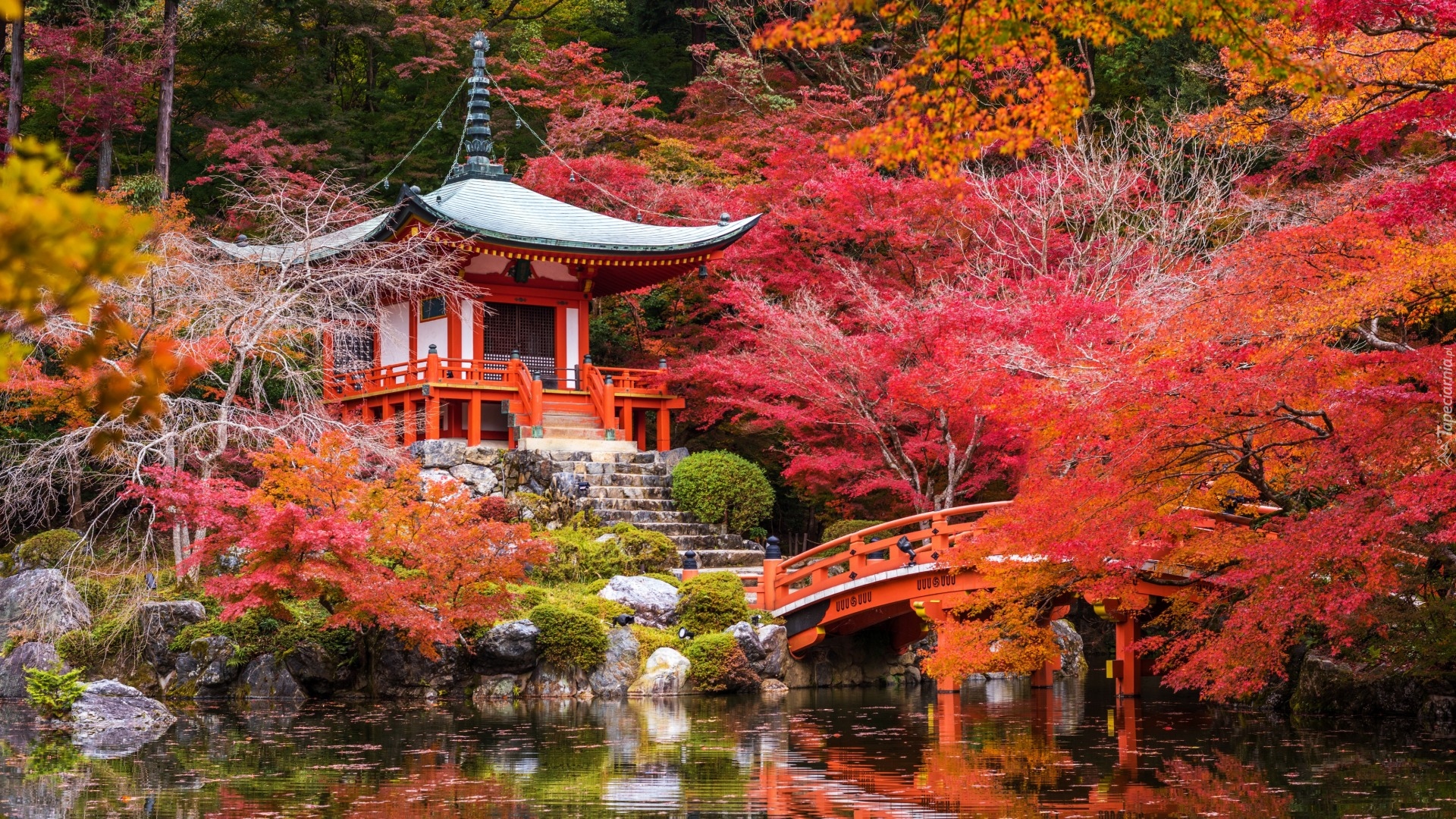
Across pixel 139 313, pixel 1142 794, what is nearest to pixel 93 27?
pixel 139 313

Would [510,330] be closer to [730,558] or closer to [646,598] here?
[730,558]

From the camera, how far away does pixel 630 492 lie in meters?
19.1

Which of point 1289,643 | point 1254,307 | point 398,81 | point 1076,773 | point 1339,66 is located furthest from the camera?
point 398,81

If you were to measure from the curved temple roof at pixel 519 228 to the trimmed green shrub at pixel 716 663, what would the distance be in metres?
6.84

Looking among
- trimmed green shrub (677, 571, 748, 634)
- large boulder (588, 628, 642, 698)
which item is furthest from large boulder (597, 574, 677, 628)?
large boulder (588, 628, 642, 698)

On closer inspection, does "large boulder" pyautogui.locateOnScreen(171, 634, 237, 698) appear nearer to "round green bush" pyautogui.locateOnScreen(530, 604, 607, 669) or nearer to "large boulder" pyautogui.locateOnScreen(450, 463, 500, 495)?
"round green bush" pyautogui.locateOnScreen(530, 604, 607, 669)

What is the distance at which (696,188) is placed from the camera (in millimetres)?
23375

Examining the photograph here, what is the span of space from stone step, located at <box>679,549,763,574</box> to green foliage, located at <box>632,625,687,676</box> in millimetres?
2453

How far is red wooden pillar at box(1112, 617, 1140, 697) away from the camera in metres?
14.8

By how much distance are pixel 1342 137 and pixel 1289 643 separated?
4.35 m

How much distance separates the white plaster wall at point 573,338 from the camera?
22.0 m

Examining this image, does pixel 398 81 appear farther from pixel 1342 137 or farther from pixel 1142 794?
pixel 1142 794

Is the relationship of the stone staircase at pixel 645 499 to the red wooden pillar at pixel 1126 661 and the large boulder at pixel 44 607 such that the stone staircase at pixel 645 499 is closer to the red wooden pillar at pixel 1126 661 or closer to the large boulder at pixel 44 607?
the red wooden pillar at pixel 1126 661

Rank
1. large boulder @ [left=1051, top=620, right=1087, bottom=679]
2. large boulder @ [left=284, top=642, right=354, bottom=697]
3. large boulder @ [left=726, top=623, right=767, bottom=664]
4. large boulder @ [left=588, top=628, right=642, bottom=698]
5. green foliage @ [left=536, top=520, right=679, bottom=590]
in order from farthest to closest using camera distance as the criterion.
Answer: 1. large boulder @ [left=1051, top=620, right=1087, bottom=679]
2. green foliage @ [left=536, top=520, right=679, bottom=590]
3. large boulder @ [left=726, top=623, right=767, bottom=664]
4. large boulder @ [left=588, top=628, right=642, bottom=698]
5. large boulder @ [left=284, top=642, right=354, bottom=697]
